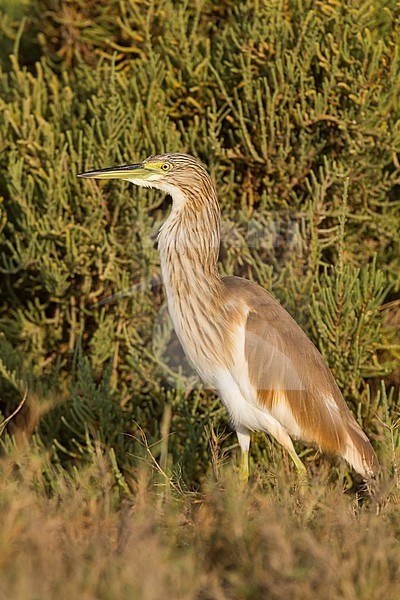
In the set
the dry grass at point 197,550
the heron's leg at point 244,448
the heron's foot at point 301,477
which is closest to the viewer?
the dry grass at point 197,550

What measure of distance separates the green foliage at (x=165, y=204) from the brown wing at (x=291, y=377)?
1088 millimetres

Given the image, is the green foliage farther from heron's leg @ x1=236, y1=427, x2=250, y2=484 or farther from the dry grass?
the dry grass

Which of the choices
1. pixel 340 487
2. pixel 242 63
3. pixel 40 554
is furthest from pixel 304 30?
pixel 40 554

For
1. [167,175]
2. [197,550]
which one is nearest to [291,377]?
[167,175]

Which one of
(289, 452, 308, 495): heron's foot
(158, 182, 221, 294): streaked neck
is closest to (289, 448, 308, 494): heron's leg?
(289, 452, 308, 495): heron's foot

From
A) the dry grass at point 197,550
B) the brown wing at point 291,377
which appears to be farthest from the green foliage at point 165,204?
the dry grass at point 197,550

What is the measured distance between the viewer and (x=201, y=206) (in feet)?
13.8

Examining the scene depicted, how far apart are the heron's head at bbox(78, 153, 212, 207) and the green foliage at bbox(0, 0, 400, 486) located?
135 cm

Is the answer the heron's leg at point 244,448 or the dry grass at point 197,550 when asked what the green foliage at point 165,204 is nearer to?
the heron's leg at point 244,448

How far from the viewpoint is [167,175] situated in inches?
166

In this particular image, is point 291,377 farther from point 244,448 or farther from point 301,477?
point 301,477

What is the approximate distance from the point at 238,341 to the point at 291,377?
1.14ft

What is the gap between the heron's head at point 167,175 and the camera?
4203 mm

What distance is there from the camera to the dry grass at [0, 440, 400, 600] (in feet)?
6.96
